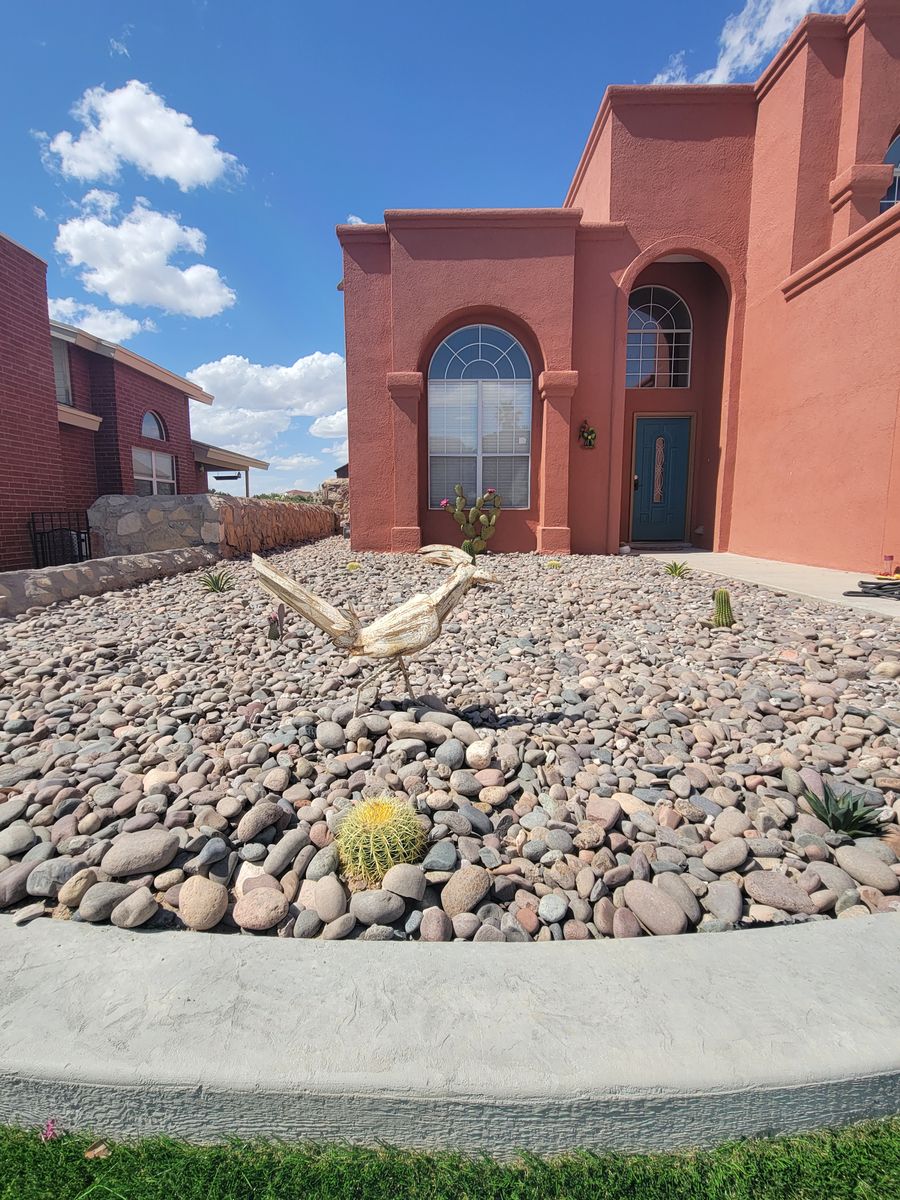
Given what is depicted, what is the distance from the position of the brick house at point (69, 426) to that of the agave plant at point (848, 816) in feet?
34.6

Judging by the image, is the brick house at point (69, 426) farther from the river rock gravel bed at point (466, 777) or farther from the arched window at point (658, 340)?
the arched window at point (658, 340)

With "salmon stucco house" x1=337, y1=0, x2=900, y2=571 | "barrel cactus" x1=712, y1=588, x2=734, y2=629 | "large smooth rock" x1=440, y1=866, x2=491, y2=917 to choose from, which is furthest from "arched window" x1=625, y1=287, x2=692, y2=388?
"large smooth rock" x1=440, y1=866, x2=491, y2=917

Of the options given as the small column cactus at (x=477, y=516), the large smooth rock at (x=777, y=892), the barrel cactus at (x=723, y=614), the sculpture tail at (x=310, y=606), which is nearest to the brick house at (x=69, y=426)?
the small column cactus at (x=477, y=516)

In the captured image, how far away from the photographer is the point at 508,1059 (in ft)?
3.88

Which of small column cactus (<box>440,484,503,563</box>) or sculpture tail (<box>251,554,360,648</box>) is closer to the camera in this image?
sculpture tail (<box>251,554,360,648</box>)

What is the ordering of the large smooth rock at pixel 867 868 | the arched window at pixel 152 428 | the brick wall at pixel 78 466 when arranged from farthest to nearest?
the arched window at pixel 152 428, the brick wall at pixel 78 466, the large smooth rock at pixel 867 868

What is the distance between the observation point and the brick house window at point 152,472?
13.4 meters

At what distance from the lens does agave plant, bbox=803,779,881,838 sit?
6.90ft

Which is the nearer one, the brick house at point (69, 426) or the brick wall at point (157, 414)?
the brick house at point (69, 426)

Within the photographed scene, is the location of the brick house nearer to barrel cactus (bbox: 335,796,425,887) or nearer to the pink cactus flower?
barrel cactus (bbox: 335,796,425,887)

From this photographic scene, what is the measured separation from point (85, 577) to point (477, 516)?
18.6 feet

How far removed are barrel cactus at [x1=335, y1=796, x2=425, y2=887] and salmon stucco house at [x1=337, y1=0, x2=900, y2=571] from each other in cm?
774

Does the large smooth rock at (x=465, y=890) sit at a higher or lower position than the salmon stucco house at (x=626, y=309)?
lower

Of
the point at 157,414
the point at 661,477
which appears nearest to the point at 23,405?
the point at 157,414
